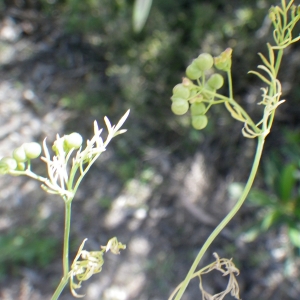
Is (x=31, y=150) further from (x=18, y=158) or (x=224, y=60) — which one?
(x=224, y=60)

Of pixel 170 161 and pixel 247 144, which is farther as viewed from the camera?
pixel 170 161

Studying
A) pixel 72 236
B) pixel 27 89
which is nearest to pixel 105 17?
pixel 27 89

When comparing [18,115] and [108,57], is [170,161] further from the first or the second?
[18,115]

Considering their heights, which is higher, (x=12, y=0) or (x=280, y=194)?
(x=12, y=0)

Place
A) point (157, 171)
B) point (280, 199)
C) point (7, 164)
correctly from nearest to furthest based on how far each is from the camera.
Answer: point (7, 164), point (280, 199), point (157, 171)

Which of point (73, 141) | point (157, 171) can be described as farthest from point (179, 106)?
point (157, 171)

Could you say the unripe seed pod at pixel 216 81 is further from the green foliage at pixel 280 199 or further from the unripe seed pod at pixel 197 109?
the green foliage at pixel 280 199
